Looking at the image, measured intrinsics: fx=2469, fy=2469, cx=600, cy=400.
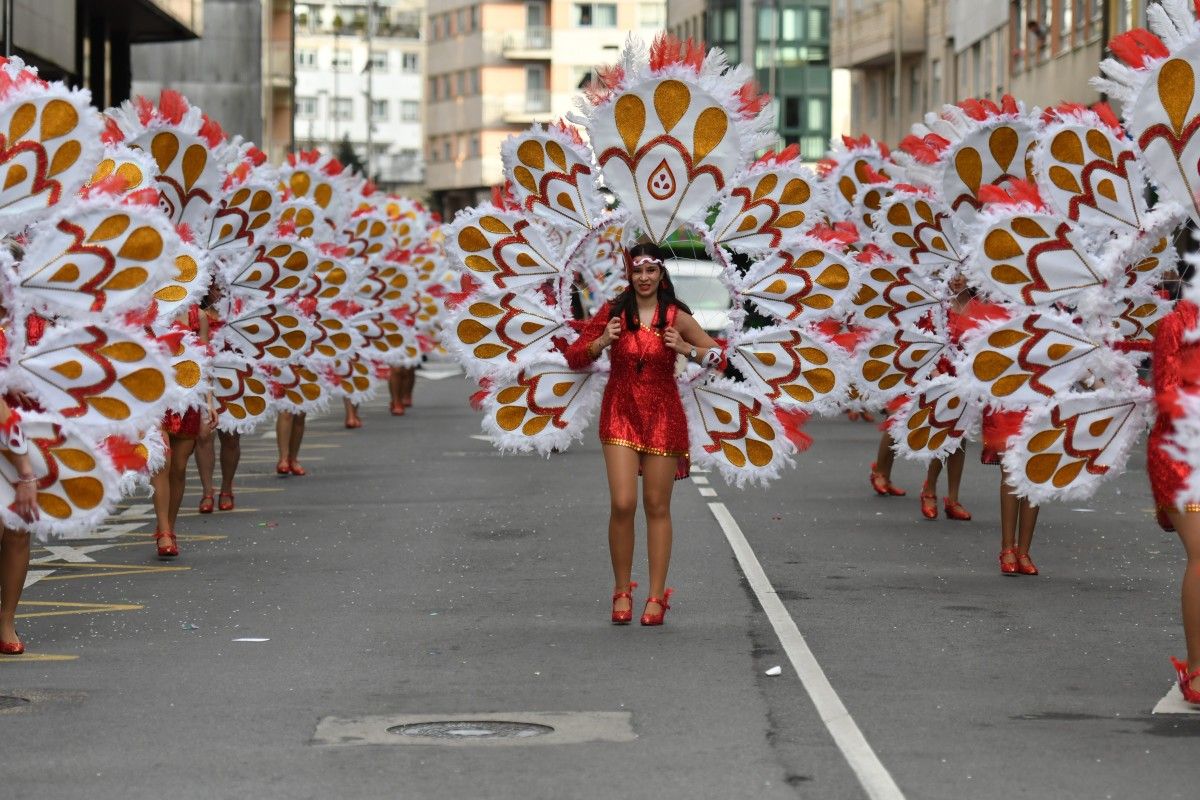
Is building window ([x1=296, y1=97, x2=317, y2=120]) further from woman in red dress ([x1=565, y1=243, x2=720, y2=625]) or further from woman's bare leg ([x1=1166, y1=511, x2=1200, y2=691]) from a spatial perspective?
woman's bare leg ([x1=1166, y1=511, x2=1200, y2=691])

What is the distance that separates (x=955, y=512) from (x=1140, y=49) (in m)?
7.50

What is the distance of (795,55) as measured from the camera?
10231 centimetres

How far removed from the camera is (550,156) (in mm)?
12578

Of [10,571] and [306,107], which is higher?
[306,107]

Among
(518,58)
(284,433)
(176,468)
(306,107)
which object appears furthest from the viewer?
(306,107)

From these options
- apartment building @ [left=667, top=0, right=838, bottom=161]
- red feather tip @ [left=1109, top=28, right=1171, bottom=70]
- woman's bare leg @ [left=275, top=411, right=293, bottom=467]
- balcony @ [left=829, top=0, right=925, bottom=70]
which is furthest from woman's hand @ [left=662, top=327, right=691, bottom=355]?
apartment building @ [left=667, top=0, right=838, bottom=161]

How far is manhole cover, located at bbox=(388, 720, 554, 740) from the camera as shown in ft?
28.2

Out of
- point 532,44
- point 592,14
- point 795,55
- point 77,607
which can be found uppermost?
point 592,14

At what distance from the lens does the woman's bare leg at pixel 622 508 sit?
37.8 feet

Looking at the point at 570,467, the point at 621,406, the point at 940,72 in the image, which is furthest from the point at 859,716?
the point at 940,72

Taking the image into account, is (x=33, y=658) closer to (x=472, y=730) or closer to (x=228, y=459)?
(x=472, y=730)

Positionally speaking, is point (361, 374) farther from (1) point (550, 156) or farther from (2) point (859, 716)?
(2) point (859, 716)

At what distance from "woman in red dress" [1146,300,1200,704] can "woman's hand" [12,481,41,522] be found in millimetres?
4381

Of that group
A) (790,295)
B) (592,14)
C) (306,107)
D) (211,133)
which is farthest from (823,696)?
(306,107)
